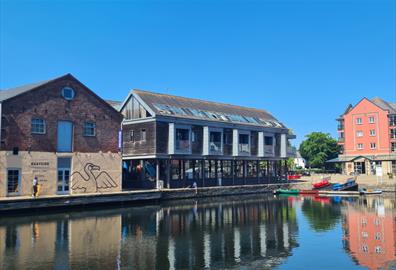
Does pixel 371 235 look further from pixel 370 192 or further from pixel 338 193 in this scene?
pixel 370 192

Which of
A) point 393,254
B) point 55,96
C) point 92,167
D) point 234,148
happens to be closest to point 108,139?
point 92,167

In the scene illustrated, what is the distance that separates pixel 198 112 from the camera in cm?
4653

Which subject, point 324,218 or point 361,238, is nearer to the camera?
point 361,238

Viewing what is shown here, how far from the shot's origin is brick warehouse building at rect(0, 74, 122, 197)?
1179 inches

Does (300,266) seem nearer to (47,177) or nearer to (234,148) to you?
(47,177)

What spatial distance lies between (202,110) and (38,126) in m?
20.3

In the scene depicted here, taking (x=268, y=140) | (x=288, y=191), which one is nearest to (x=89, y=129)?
(x=288, y=191)

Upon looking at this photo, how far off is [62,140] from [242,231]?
1733 cm

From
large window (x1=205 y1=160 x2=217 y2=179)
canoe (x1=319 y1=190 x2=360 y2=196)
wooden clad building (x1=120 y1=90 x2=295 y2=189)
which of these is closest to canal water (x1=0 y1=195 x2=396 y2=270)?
wooden clad building (x1=120 y1=90 x2=295 y2=189)

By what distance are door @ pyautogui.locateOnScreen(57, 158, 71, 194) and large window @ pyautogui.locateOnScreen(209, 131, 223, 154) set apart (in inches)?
661

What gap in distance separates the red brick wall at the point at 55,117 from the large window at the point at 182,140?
7.19m

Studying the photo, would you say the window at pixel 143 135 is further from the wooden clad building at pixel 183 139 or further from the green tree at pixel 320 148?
the green tree at pixel 320 148

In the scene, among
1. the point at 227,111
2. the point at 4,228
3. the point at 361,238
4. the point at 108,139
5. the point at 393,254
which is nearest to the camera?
the point at 393,254

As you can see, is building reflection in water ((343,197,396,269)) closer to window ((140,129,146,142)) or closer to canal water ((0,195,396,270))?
canal water ((0,195,396,270))
